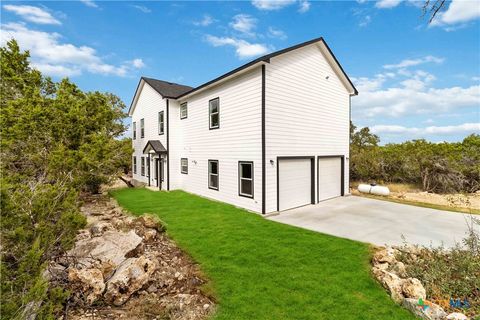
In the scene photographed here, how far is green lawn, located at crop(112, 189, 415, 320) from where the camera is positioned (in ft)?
13.4

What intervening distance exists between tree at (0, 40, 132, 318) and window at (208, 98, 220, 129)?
564 cm

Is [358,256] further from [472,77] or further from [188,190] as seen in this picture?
[188,190]

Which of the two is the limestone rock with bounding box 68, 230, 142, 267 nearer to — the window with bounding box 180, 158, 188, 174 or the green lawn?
the green lawn

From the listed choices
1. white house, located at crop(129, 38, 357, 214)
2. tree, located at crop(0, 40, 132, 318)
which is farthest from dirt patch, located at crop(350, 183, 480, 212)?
tree, located at crop(0, 40, 132, 318)

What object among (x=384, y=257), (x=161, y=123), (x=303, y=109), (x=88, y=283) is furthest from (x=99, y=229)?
(x=161, y=123)

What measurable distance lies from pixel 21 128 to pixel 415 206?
17728mm

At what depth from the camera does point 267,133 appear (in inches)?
385

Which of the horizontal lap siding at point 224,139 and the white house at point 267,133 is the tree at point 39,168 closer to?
the horizontal lap siding at point 224,139

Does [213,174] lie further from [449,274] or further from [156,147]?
[449,274]

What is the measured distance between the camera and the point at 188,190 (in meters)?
15.6

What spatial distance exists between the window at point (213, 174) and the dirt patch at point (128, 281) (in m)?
6.43

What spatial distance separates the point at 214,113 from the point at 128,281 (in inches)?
377

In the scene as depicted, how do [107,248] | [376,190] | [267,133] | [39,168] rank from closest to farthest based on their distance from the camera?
[107,248] < [39,168] < [267,133] < [376,190]

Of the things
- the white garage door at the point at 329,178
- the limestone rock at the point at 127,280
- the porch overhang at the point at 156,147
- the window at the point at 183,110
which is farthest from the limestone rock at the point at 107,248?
the window at the point at 183,110
